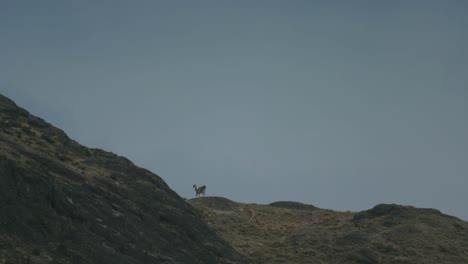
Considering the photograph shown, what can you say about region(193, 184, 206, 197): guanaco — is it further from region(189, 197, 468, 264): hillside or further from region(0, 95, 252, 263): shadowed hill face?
region(0, 95, 252, 263): shadowed hill face

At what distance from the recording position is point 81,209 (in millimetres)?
32906

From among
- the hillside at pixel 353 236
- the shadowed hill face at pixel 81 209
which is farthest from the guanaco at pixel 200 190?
the shadowed hill face at pixel 81 209

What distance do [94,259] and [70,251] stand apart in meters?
1.67

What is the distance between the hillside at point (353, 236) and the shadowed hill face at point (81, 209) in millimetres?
11936

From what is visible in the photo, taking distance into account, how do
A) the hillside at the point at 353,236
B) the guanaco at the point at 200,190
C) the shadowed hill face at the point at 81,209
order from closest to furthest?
the shadowed hill face at the point at 81,209 < the hillside at the point at 353,236 < the guanaco at the point at 200,190

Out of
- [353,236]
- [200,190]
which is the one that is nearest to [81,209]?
[353,236]

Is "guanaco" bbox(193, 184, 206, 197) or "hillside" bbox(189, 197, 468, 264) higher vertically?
"guanaco" bbox(193, 184, 206, 197)

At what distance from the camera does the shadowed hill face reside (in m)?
26.9

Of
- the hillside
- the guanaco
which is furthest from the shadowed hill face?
the guanaco

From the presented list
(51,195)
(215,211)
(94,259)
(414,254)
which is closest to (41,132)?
(51,195)

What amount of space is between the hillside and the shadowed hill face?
39.2 ft

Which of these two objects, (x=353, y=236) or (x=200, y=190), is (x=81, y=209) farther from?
(x=200, y=190)

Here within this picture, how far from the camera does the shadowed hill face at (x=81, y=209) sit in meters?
26.9

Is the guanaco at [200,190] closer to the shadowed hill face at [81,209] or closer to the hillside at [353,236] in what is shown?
the hillside at [353,236]
